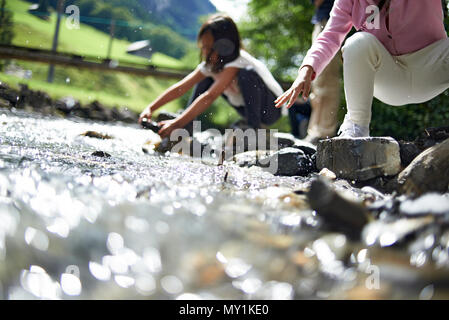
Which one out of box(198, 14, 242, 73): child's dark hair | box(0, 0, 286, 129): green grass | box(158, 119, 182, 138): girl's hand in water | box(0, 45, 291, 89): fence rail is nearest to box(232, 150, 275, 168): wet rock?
box(158, 119, 182, 138): girl's hand in water

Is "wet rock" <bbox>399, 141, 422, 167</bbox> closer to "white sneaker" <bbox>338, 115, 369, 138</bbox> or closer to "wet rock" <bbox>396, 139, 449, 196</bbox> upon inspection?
"white sneaker" <bbox>338, 115, 369, 138</bbox>

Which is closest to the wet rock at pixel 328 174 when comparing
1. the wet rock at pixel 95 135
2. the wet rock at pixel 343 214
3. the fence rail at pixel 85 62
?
the wet rock at pixel 343 214

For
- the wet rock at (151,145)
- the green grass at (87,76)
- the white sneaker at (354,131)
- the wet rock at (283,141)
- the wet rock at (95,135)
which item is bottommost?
the white sneaker at (354,131)

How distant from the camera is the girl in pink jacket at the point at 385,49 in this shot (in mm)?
1911

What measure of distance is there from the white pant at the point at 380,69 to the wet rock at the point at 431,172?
515mm

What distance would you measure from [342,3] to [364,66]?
43cm

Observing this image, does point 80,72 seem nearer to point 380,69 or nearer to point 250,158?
point 250,158

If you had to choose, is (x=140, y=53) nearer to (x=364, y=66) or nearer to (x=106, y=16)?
(x=106, y=16)

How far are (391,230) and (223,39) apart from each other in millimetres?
2913

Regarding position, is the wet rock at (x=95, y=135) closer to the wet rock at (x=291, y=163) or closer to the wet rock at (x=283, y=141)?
the wet rock at (x=283, y=141)

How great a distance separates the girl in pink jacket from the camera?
191 cm

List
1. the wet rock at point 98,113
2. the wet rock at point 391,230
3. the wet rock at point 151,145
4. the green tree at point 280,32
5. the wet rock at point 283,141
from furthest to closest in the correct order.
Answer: the green tree at point 280,32 < the wet rock at point 98,113 < the wet rock at point 283,141 < the wet rock at point 151,145 < the wet rock at point 391,230

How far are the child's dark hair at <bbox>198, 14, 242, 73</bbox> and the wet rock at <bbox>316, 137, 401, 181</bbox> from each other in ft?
6.07
